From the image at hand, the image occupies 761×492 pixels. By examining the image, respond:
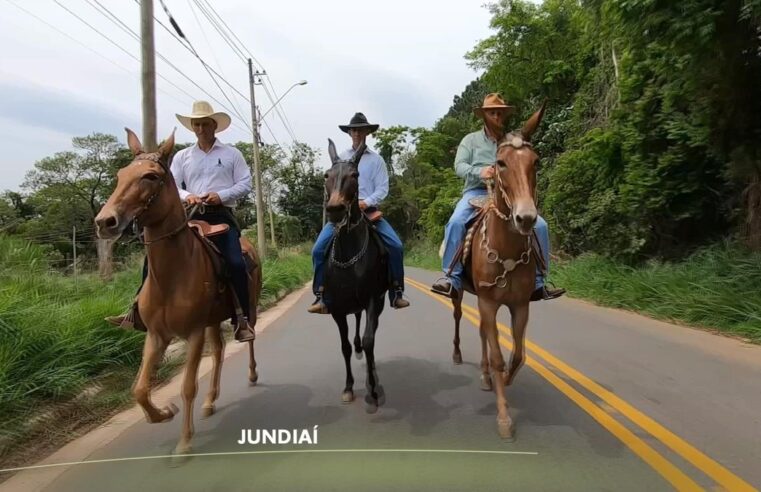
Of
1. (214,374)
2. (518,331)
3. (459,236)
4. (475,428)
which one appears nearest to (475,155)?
(459,236)

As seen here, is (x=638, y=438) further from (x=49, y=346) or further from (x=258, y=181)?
(x=258, y=181)

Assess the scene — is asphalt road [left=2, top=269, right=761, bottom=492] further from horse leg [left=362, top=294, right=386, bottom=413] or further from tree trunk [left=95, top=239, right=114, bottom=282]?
tree trunk [left=95, top=239, right=114, bottom=282]

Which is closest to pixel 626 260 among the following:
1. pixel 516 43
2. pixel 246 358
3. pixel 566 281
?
pixel 566 281

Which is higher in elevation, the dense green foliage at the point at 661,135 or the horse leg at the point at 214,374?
the dense green foliage at the point at 661,135

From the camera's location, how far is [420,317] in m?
10.8

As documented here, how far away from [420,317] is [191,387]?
7.07 meters

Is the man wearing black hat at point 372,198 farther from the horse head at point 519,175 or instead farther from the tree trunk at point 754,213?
the tree trunk at point 754,213

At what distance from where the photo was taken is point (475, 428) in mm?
4379

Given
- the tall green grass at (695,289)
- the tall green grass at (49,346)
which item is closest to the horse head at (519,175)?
the tall green grass at (49,346)

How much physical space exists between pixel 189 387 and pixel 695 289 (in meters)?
9.20

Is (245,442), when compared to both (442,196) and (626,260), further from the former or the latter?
(442,196)

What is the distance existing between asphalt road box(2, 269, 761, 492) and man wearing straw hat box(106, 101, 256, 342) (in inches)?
45.4

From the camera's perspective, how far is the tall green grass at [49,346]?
4.49 m

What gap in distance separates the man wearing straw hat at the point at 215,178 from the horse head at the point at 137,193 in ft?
2.62
